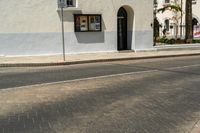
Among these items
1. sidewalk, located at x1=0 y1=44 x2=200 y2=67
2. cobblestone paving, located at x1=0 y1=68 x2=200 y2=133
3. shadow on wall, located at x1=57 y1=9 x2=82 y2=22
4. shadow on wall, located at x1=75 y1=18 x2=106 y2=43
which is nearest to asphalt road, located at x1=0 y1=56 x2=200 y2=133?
cobblestone paving, located at x1=0 y1=68 x2=200 y2=133

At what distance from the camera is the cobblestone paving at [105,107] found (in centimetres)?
745

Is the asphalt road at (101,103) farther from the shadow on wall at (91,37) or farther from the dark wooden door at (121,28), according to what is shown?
the dark wooden door at (121,28)

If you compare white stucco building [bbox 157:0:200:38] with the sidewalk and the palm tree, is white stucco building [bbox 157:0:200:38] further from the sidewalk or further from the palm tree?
the sidewalk

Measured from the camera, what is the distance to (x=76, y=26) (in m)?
23.8

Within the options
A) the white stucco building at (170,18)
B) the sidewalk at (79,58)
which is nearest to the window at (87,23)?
the sidewalk at (79,58)

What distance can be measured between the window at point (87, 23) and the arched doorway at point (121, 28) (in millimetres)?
2112

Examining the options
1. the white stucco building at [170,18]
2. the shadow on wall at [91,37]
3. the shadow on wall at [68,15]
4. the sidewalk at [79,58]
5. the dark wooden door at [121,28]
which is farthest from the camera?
the white stucco building at [170,18]

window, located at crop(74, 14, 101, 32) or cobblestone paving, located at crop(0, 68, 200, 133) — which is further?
window, located at crop(74, 14, 101, 32)

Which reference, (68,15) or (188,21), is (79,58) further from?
(188,21)

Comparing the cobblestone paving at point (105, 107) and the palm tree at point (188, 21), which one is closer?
the cobblestone paving at point (105, 107)

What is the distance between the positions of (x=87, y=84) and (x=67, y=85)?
2.14 feet

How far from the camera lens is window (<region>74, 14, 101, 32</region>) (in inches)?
935

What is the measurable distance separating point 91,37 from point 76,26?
1.23 m

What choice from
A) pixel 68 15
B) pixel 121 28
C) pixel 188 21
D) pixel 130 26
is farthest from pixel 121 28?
pixel 188 21
